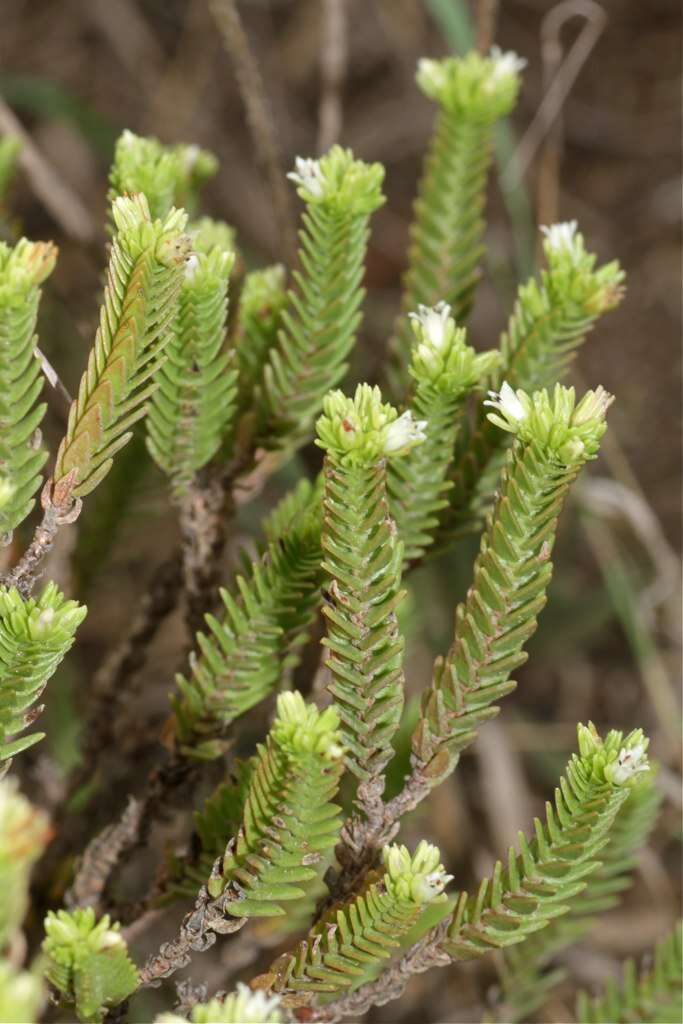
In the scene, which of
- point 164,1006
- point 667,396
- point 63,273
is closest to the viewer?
point 164,1006

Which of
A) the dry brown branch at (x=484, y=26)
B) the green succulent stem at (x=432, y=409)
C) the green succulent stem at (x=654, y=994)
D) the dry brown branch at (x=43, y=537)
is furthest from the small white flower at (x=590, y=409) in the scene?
the dry brown branch at (x=484, y=26)

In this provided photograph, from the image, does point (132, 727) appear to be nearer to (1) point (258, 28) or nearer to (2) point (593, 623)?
(2) point (593, 623)

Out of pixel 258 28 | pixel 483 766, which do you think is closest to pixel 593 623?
pixel 483 766

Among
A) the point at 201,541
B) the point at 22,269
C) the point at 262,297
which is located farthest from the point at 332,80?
the point at 22,269

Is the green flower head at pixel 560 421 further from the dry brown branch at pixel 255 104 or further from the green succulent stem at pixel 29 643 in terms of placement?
the dry brown branch at pixel 255 104

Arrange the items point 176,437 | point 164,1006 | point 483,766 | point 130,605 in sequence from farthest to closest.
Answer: point 130,605 < point 483,766 < point 164,1006 < point 176,437

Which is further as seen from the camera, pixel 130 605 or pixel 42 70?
pixel 42 70
